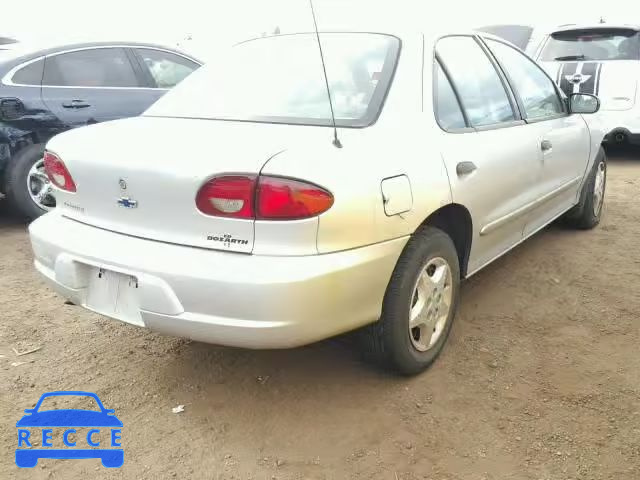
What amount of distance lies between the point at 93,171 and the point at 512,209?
210 centimetres

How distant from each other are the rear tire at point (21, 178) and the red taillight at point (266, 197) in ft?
11.0

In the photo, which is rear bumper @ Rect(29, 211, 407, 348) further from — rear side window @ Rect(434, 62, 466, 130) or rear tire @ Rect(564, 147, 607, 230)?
rear tire @ Rect(564, 147, 607, 230)

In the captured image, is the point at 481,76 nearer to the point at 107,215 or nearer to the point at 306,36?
the point at 306,36

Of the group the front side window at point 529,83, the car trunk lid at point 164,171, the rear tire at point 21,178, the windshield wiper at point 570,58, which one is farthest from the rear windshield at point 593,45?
the car trunk lid at point 164,171

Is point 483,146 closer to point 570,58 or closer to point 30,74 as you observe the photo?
point 30,74

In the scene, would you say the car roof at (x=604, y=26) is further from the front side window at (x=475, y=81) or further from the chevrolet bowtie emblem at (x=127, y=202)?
the chevrolet bowtie emblem at (x=127, y=202)

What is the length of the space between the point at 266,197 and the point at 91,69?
3.91 m

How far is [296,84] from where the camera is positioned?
271 centimetres

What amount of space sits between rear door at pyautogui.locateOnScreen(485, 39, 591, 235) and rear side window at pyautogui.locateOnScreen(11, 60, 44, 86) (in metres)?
3.53

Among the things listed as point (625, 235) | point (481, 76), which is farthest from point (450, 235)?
point (625, 235)

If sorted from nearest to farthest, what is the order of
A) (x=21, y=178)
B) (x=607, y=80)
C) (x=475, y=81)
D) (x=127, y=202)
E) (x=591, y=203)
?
(x=127, y=202), (x=475, y=81), (x=591, y=203), (x=21, y=178), (x=607, y=80)

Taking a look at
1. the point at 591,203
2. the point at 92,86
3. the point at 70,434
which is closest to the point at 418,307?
the point at 70,434

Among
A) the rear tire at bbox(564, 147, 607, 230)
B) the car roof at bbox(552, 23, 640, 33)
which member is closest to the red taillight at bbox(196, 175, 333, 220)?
the rear tire at bbox(564, 147, 607, 230)

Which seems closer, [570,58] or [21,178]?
[21,178]
